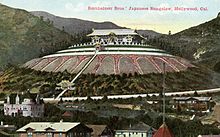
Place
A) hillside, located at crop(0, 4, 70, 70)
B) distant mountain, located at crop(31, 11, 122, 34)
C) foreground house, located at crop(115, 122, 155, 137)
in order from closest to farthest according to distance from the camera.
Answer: foreground house, located at crop(115, 122, 155, 137) < distant mountain, located at crop(31, 11, 122, 34) < hillside, located at crop(0, 4, 70, 70)

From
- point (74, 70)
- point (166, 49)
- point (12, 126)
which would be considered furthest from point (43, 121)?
point (166, 49)

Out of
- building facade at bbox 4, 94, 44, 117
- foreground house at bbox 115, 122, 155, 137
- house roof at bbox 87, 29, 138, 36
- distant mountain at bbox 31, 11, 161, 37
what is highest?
distant mountain at bbox 31, 11, 161, 37

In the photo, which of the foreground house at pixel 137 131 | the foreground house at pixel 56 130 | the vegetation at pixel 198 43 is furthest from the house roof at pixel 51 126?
the vegetation at pixel 198 43

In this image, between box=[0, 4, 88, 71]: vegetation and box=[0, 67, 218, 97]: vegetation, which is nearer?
box=[0, 67, 218, 97]: vegetation

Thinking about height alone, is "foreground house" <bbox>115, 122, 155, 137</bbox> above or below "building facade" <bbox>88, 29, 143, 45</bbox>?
below

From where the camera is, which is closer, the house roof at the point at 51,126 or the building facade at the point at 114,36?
the house roof at the point at 51,126

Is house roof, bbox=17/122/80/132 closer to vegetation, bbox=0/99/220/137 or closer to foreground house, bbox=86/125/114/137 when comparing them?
vegetation, bbox=0/99/220/137


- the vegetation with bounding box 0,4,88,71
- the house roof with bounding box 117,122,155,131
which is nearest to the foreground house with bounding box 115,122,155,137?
the house roof with bounding box 117,122,155,131

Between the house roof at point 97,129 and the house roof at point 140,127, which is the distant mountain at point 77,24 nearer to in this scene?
the house roof at point 140,127
